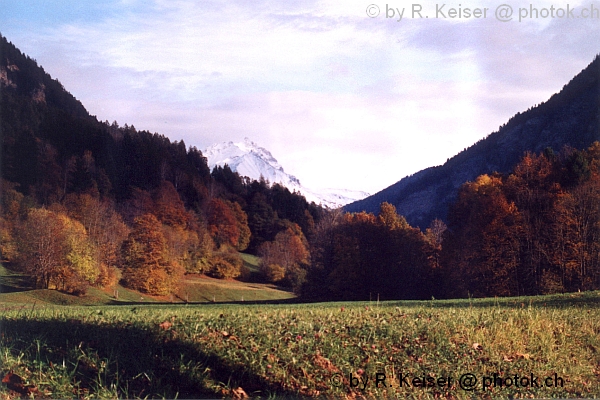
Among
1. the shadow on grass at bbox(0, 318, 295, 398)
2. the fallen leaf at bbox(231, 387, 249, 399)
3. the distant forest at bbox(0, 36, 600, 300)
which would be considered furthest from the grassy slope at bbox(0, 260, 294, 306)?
the fallen leaf at bbox(231, 387, 249, 399)

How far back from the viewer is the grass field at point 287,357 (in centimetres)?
707

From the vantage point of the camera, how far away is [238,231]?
380 feet

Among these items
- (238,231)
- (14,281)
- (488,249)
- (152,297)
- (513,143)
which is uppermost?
(513,143)

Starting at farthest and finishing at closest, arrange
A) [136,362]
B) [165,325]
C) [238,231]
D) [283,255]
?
[238,231] < [283,255] < [165,325] < [136,362]

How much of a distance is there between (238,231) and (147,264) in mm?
53434

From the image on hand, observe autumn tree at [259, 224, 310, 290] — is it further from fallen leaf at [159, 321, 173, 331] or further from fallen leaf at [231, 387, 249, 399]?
fallen leaf at [231, 387, 249, 399]

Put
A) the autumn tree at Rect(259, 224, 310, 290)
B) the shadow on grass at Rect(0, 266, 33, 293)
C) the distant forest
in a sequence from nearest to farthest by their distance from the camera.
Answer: the distant forest
the shadow on grass at Rect(0, 266, 33, 293)
the autumn tree at Rect(259, 224, 310, 290)

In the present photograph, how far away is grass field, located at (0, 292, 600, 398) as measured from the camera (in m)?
7.07

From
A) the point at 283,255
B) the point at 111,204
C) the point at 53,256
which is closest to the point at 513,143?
the point at 283,255

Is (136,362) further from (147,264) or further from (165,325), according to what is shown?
(147,264)

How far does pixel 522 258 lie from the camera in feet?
143

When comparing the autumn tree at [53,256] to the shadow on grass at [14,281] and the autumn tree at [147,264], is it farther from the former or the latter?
the autumn tree at [147,264]

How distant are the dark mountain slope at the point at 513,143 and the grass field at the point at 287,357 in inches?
4481

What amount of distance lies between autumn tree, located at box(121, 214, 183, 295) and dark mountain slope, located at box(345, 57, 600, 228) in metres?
68.2
